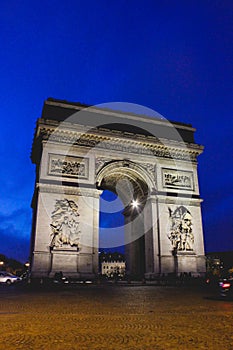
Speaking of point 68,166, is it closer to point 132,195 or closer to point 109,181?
point 109,181

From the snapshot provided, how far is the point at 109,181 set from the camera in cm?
2853

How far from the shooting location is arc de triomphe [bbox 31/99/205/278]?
20766 mm

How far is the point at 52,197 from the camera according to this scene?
70.3 ft

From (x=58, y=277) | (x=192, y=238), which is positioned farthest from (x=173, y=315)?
(x=192, y=238)

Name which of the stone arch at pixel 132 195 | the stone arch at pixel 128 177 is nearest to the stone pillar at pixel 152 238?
the stone arch at pixel 132 195

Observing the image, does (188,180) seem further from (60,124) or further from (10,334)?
(10,334)

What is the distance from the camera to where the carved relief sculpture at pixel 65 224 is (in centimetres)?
2050

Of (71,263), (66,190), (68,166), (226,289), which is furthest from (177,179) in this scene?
(226,289)

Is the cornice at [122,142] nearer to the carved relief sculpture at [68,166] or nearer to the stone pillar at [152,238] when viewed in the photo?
the carved relief sculpture at [68,166]

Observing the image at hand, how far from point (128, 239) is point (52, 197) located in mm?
11250

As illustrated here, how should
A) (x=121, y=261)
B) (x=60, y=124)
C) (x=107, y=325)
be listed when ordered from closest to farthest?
(x=107, y=325), (x=60, y=124), (x=121, y=261)

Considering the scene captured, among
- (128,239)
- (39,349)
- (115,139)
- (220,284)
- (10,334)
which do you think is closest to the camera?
(39,349)

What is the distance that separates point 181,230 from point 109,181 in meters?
8.24

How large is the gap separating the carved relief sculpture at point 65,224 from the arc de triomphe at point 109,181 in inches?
2.6
